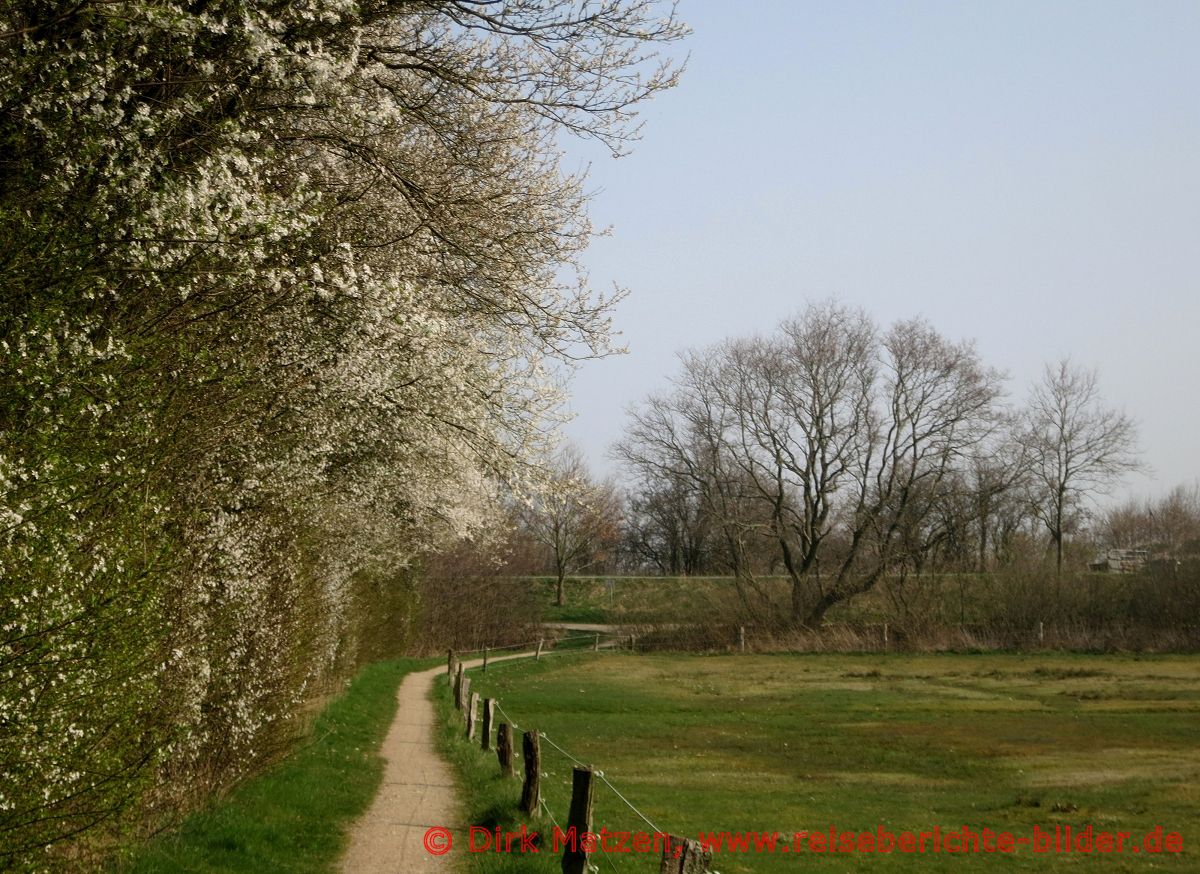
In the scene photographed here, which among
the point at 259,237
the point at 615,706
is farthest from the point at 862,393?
the point at 259,237

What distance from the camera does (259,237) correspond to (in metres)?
8.13

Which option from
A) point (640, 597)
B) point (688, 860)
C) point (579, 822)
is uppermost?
point (640, 597)

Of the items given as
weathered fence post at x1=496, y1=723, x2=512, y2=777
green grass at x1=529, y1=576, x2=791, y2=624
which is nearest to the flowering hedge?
weathered fence post at x1=496, y1=723, x2=512, y2=777

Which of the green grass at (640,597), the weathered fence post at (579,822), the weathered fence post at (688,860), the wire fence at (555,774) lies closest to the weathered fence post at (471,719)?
the wire fence at (555,774)

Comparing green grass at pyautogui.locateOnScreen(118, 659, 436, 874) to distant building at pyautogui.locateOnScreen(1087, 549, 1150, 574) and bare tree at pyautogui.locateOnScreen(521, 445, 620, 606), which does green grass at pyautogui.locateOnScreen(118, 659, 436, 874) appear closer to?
bare tree at pyautogui.locateOnScreen(521, 445, 620, 606)

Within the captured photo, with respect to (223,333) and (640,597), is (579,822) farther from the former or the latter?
(640,597)

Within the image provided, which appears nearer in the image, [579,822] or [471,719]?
[579,822]

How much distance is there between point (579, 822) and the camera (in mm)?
9180

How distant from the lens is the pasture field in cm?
1365

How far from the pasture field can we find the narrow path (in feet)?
1.25

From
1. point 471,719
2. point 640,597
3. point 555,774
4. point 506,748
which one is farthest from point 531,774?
point 640,597

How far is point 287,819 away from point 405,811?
2.04 m

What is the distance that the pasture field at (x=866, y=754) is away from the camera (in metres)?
13.6

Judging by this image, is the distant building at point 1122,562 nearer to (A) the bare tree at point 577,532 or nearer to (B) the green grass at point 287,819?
(A) the bare tree at point 577,532
